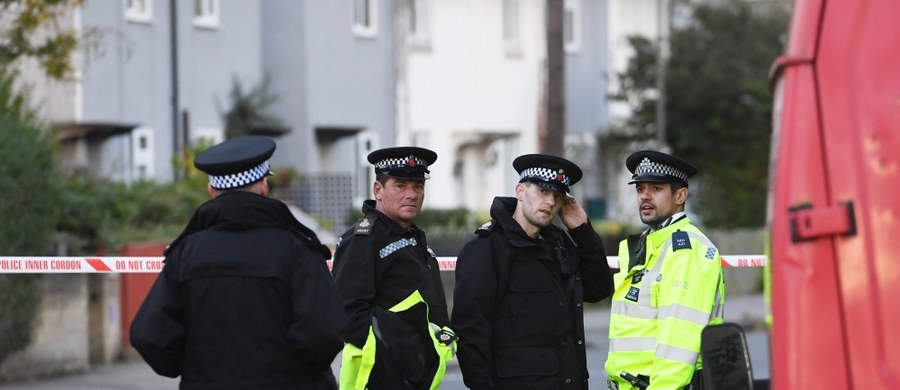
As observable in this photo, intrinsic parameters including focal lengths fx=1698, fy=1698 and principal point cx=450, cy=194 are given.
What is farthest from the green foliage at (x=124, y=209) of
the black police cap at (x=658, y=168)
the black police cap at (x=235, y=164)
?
the black police cap at (x=235, y=164)

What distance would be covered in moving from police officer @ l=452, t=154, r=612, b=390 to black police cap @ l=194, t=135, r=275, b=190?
55.0 inches

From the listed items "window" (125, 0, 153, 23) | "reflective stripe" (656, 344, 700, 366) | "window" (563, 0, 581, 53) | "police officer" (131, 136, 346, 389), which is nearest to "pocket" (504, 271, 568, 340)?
"reflective stripe" (656, 344, 700, 366)

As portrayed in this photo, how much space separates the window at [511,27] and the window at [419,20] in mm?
2724

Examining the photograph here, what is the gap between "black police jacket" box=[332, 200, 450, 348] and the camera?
255 inches

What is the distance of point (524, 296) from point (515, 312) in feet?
0.25

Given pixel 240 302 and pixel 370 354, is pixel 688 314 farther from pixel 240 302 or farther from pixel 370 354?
pixel 240 302

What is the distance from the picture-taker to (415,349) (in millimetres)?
6566

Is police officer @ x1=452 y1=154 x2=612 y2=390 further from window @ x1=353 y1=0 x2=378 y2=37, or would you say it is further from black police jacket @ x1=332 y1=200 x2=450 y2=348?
window @ x1=353 y1=0 x2=378 y2=37

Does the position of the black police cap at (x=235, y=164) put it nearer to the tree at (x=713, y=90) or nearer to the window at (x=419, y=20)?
the window at (x=419, y=20)

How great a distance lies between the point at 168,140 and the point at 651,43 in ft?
46.5

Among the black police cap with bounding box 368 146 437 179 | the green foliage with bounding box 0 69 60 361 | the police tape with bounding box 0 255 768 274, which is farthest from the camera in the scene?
the green foliage with bounding box 0 69 60 361

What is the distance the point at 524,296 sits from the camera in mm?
6723

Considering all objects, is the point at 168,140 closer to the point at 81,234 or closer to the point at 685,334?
the point at 81,234

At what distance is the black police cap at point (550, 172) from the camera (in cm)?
674
